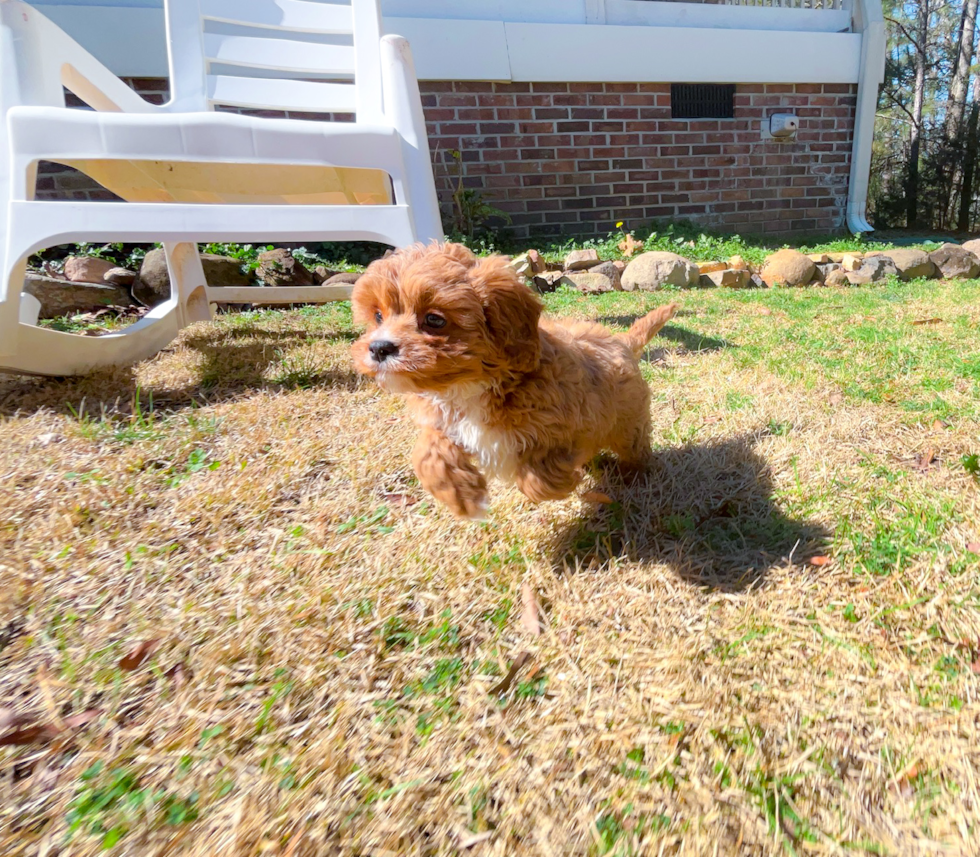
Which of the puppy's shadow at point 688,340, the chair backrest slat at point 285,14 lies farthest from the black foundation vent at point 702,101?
the chair backrest slat at point 285,14

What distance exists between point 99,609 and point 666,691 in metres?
1.53

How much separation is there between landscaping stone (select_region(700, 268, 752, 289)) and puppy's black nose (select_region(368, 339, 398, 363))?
6.22 metres

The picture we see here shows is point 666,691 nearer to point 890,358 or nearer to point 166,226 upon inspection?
point 166,226

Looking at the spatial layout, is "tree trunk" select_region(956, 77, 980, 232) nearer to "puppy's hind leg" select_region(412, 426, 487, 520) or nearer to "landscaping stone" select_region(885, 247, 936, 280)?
"landscaping stone" select_region(885, 247, 936, 280)

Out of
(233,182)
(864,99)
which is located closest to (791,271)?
(864,99)

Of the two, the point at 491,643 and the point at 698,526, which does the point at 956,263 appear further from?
the point at 491,643

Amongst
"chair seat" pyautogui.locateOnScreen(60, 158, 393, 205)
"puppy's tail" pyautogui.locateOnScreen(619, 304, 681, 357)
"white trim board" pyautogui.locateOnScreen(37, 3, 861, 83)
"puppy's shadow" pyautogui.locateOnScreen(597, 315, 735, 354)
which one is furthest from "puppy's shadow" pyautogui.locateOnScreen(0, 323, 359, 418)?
"white trim board" pyautogui.locateOnScreen(37, 3, 861, 83)

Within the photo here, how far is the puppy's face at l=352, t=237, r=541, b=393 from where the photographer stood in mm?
1594

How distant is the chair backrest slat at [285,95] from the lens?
4.30 meters

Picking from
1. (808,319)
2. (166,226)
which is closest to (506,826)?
(166,226)

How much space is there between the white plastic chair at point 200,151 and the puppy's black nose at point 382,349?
1733 mm

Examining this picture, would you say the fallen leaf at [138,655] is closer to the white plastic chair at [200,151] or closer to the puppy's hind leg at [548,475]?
the puppy's hind leg at [548,475]

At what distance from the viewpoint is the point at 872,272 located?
23.3ft

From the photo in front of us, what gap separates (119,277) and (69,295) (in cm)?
53
